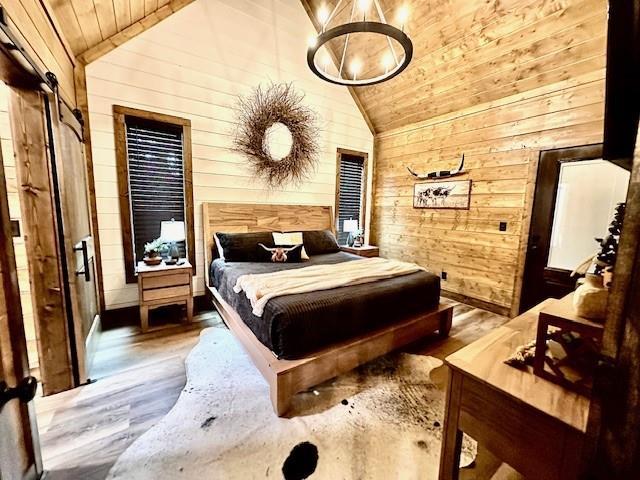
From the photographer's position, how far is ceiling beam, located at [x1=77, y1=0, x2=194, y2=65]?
8.68 ft

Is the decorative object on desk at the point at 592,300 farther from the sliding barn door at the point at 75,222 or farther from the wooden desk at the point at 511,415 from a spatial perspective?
the sliding barn door at the point at 75,222

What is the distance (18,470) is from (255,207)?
10.0 feet

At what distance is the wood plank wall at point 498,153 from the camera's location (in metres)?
2.66

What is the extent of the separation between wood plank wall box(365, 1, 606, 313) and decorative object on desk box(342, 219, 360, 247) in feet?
2.29

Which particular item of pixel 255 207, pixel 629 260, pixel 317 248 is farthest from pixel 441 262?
pixel 629 260

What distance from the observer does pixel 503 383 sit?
91 centimetres

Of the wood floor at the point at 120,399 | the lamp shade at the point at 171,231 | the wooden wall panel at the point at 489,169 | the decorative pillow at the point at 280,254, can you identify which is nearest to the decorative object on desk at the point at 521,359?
the wood floor at the point at 120,399

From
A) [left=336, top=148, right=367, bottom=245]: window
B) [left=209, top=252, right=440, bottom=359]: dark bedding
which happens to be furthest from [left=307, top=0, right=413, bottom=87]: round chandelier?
[left=209, top=252, right=440, bottom=359]: dark bedding

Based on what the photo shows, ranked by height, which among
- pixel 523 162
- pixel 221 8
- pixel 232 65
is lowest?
pixel 523 162

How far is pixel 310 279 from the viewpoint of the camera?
7.69ft

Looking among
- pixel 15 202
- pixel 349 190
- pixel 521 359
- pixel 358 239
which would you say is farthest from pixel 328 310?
pixel 349 190

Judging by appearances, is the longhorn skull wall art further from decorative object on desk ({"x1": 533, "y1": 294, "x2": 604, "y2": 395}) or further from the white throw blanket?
decorative object on desk ({"x1": 533, "y1": 294, "x2": 604, "y2": 395})

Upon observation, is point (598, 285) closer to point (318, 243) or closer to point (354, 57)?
point (318, 243)

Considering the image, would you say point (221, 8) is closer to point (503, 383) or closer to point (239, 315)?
point (239, 315)
